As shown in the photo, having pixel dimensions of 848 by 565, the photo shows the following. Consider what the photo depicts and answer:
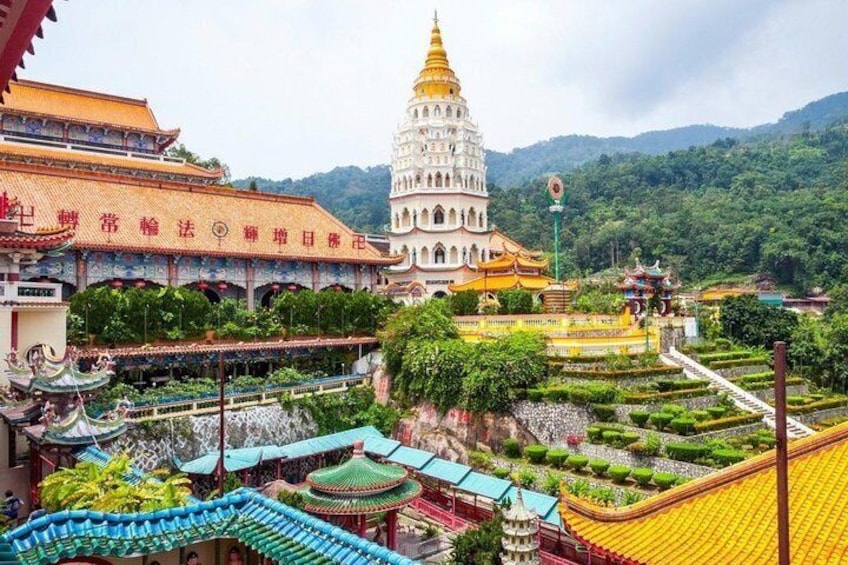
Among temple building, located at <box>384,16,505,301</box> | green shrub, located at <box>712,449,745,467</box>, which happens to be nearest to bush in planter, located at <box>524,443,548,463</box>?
green shrub, located at <box>712,449,745,467</box>

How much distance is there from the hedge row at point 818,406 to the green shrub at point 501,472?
1028 centimetres

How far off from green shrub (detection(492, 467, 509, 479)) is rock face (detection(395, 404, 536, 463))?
153cm

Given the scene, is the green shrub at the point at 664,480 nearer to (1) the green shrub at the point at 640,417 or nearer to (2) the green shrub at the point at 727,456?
(2) the green shrub at the point at 727,456

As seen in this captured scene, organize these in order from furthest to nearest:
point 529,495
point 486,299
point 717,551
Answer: point 486,299 < point 529,495 < point 717,551

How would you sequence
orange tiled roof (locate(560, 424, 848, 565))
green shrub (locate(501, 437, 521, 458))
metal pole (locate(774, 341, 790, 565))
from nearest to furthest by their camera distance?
metal pole (locate(774, 341, 790, 565))
orange tiled roof (locate(560, 424, 848, 565))
green shrub (locate(501, 437, 521, 458))

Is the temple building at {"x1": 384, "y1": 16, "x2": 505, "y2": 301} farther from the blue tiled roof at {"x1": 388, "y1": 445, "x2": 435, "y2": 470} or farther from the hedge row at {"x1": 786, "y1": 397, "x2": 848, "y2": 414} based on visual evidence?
the hedge row at {"x1": 786, "y1": 397, "x2": 848, "y2": 414}

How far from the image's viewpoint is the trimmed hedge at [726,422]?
20311 millimetres

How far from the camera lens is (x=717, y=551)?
6945 mm

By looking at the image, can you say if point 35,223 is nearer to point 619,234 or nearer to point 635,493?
point 635,493

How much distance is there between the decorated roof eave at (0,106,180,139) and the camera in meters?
31.8

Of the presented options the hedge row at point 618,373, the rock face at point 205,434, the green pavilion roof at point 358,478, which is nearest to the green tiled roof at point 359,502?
the green pavilion roof at point 358,478

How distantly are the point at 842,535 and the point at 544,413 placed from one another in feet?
53.3

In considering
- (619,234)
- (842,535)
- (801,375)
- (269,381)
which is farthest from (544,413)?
(619,234)

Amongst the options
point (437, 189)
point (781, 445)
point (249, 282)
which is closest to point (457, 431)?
point (249, 282)
